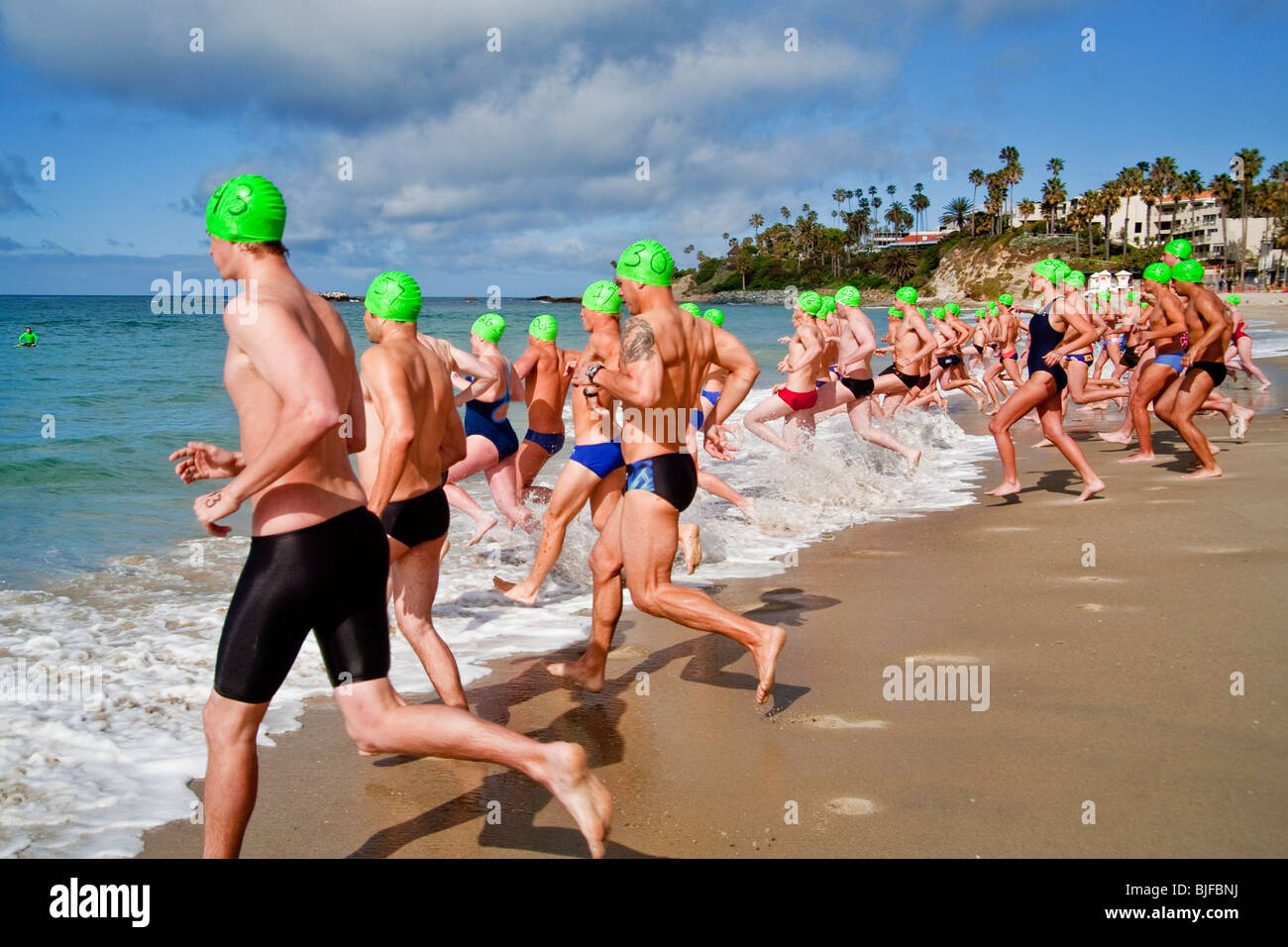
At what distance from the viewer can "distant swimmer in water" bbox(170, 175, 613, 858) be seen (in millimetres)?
2500

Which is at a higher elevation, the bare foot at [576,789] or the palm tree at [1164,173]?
the palm tree at [1164,173]

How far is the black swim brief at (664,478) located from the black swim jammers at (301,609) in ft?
5.39

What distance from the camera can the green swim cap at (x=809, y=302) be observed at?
9.91 meters

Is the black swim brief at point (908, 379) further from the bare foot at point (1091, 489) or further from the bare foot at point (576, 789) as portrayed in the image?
the bare foot at point (576, 789)

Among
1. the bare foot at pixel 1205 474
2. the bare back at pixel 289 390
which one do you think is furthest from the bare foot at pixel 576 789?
the bare foot at pixel 1205 474

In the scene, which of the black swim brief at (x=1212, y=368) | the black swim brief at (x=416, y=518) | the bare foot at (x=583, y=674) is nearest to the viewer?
the black swim brief at (x=416, y=518)

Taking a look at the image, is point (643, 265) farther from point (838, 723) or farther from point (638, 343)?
point (838, 723)

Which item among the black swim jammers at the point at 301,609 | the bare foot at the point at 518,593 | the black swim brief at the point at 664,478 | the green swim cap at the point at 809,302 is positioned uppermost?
the green swim cap at the point at 809,302

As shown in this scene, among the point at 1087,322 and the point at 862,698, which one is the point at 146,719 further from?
the point at 1087,322

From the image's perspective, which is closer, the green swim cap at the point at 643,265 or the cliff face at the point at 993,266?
the green swim cap at the point at 643,265

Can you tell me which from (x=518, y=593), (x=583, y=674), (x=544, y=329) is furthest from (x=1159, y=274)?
(x=583, y=674)

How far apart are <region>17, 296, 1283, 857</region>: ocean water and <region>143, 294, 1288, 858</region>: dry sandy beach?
38 centimetres

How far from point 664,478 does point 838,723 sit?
122 cm
